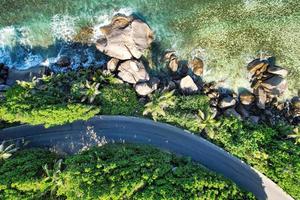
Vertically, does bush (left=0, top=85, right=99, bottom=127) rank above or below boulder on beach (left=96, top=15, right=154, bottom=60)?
below

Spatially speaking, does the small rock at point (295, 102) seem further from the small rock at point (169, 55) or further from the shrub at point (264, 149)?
the small rock at point (169, 55)

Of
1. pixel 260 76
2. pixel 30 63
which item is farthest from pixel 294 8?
pixel 30 63

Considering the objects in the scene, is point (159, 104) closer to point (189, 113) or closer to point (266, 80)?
point (189, 113)

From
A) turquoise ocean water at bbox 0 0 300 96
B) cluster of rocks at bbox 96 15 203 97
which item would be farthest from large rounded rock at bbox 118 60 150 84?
turquoise ocean water at bbox 0 0 300 96

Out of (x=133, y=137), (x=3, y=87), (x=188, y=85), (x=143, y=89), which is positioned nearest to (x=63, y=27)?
(x=3, y=87)

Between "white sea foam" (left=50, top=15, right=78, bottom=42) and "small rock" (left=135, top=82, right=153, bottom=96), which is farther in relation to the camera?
"white sea foam" (left=50, top=15, right=78, bottom=42)

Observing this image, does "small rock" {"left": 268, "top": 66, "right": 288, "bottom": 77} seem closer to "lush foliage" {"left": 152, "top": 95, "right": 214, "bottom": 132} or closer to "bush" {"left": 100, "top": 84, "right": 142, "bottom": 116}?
"lush foliage" {"left": 152, "top": 95, "right": 214, "bottom": 132}
